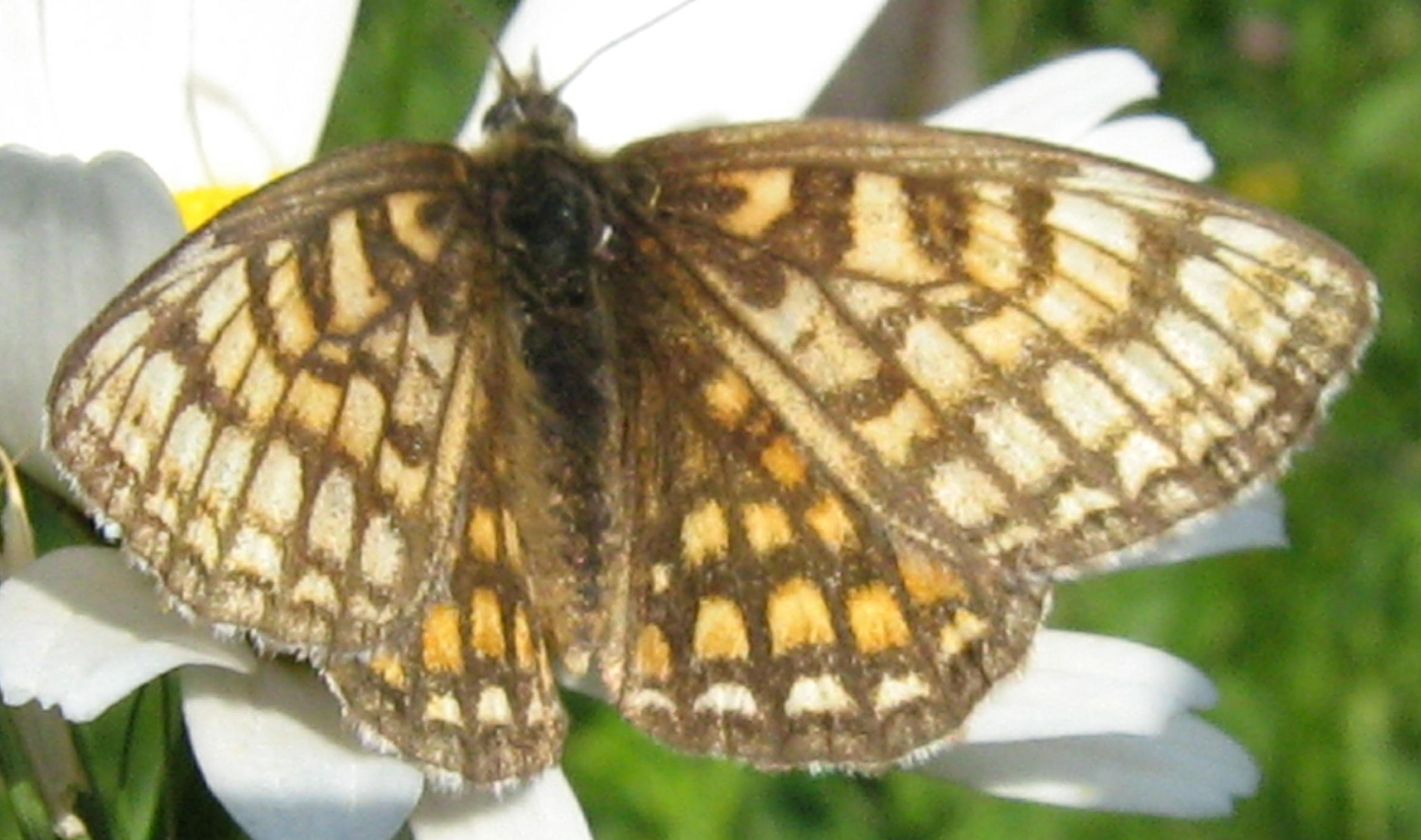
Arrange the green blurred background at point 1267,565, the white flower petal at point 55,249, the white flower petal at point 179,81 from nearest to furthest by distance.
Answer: the white flower petal at point 55,249 → the white flower petal at point 179,81 → the green blurred background at point 1267,565

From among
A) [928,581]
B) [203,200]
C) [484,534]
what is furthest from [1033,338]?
[203,200]

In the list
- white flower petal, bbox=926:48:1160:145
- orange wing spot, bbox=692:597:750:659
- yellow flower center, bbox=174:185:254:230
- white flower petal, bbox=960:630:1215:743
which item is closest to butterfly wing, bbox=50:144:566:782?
orange wing spot, bbox=692:597:750:659

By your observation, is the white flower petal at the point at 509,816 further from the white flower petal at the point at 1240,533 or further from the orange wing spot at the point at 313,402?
the white flower petal at the point at 1240,533

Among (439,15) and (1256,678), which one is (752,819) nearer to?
(1256,678)

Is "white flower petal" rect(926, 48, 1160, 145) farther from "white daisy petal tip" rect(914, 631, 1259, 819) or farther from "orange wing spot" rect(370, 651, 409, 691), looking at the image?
"orange wing spot" rect(370, 651, 409, 691)

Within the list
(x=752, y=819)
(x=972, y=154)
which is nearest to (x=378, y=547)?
(x=972, y=154)

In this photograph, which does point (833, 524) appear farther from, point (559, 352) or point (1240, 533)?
point (1240, 533)

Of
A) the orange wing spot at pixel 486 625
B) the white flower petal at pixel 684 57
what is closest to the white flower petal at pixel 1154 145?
the white flower petal at pixel 684 57
